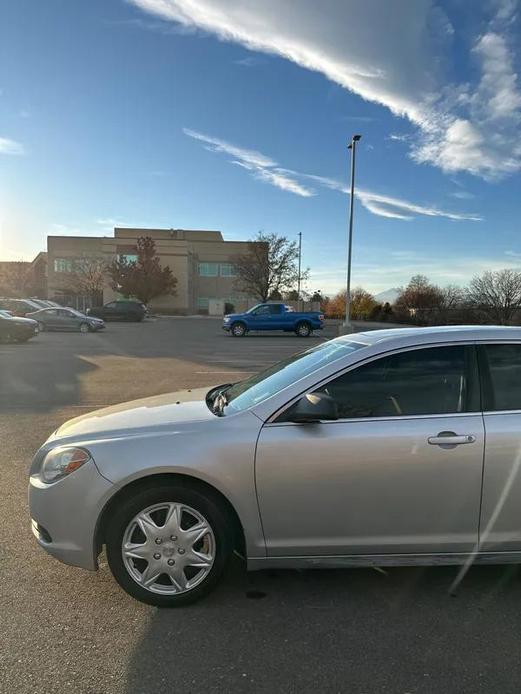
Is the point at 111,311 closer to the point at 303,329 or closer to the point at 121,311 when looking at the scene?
the point at 121,311

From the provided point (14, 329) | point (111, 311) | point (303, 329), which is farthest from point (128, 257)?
point (14, 329)

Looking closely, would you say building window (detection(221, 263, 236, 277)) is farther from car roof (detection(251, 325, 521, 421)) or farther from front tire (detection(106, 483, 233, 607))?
front tire (detection(106, 483, 233, 607))

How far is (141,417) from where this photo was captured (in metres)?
3.25

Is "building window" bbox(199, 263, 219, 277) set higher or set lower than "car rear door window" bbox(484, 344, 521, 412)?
higher

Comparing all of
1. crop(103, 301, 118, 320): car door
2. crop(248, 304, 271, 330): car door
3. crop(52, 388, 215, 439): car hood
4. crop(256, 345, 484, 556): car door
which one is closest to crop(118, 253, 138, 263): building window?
crop(103, 301, 118, 320): car door

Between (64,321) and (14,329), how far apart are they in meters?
8.59

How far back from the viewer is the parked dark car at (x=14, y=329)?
19609 mm

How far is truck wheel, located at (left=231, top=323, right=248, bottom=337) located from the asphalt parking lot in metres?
23.7

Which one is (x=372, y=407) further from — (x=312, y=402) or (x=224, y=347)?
(x=224, y=347)

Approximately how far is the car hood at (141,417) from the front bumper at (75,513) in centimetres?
29

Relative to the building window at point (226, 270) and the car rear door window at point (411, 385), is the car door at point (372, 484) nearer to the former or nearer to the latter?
the car rear door window at point (411, 385)

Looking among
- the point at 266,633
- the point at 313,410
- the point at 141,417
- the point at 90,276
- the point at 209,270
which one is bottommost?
the point at 266,633

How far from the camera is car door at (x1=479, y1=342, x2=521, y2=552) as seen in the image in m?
2.81

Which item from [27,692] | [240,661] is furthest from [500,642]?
[27,692]
